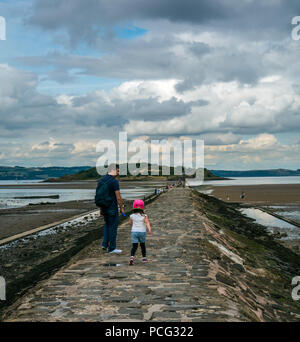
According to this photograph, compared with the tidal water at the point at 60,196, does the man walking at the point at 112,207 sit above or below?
above

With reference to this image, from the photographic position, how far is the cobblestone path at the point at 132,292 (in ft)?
18.1

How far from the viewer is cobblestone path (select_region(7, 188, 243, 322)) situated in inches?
217

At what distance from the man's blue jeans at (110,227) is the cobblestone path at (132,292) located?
332mm

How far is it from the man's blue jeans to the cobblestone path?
33 centimetres

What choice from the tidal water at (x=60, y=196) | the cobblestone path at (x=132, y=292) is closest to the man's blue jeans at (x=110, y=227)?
the cobblestone path at (x=132, y=292)

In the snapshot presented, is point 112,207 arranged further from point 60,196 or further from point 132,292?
point 60,196

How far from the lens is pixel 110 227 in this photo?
9828 millimetres

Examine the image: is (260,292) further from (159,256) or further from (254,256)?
(254,256)

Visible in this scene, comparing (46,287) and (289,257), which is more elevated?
(46,287)

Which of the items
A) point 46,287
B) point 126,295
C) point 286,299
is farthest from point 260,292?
point 46,287

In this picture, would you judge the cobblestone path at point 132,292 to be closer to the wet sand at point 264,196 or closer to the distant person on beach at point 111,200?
the distant person on beach at point 111,200

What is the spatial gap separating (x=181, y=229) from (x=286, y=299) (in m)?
5.64

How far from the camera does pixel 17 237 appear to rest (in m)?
19.7
